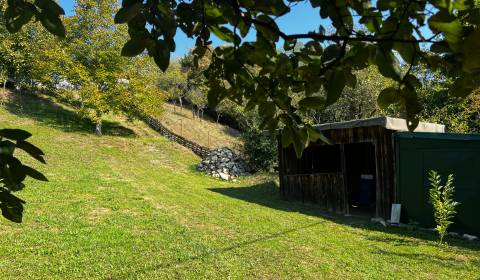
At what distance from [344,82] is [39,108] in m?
38.3

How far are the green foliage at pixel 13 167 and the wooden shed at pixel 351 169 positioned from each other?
38.6 feet

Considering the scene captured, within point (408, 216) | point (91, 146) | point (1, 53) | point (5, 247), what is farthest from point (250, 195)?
point (1, 53)

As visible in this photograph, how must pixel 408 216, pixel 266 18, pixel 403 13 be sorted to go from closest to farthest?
pixel 403 13, pixel 266 18, pixel 408 216

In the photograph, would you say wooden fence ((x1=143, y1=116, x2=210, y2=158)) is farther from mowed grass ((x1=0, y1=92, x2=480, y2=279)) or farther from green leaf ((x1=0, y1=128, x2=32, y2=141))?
green leaf ((x1=0, y1=128, x2=32, y2=141))

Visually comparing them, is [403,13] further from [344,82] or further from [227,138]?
[227,138]

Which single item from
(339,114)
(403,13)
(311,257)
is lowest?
(311,257)

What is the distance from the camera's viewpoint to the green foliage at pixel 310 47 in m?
1.08

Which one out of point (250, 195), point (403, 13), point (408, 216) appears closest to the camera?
point (403, 13)

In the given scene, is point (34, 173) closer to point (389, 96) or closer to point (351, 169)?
point (389, 96)

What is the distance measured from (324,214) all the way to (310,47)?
13.1 metres

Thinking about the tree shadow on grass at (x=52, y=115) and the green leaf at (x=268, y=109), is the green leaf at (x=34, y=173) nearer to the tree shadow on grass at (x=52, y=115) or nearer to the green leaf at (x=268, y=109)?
the green leaf at (x=268, y=109)

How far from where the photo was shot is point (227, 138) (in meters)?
44.0

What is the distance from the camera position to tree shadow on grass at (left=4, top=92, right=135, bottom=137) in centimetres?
3162

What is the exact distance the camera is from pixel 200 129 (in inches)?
1754
